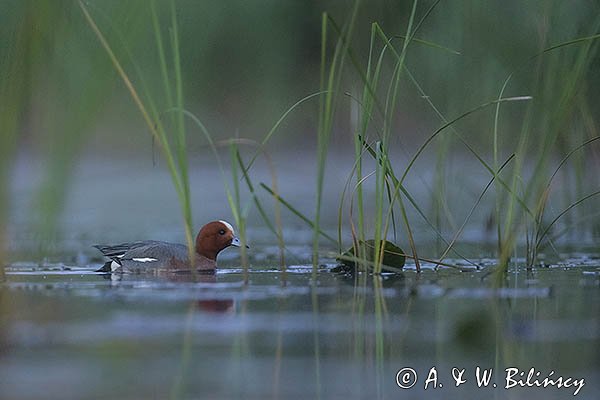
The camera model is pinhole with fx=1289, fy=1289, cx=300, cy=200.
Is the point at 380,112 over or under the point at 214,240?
over

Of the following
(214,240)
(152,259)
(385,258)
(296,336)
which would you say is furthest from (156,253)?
(296,336)

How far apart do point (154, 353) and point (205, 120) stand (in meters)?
13.0

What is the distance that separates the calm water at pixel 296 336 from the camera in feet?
11.1

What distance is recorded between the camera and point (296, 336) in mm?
4102

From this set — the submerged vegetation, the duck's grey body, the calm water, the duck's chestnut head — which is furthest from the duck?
the calm water

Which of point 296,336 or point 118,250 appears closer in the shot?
point 296,336

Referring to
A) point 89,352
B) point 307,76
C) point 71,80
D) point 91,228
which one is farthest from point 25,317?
point 307,76

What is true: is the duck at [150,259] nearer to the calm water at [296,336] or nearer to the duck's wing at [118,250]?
the duck's wing at [118,250]

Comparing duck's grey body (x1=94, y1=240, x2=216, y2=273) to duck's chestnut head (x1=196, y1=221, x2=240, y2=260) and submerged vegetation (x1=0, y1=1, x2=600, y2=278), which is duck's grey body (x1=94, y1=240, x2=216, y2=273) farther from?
submerged vegetation (x1=0, y1=1, x2=600, y2=278)

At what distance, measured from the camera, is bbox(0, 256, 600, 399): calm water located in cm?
338

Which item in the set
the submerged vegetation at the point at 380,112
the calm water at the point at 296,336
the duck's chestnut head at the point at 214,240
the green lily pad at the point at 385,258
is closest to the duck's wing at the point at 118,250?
the duck's chestnut head at the point at 214,240

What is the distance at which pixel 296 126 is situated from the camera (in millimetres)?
17141

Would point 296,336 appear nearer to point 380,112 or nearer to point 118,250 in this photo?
point 380,112

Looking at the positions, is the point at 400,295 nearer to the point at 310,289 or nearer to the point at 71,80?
the point at 310,289
